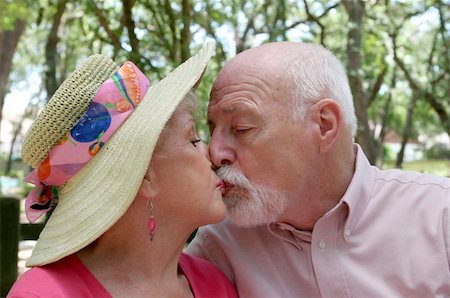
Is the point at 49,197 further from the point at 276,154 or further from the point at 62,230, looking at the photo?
the point at 276,154

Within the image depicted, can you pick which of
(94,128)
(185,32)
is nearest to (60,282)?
(94,128)

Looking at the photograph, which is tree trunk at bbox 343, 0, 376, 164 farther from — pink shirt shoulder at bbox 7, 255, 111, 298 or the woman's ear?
pink shirt shoulder at bbox 7, 255, 111, 298

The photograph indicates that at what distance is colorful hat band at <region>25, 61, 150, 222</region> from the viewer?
5.94 feet


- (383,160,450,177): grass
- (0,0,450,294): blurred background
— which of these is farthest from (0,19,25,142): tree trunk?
(383,160,450,177): grass

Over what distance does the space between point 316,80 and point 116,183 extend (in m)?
0.93

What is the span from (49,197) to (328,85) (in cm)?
113

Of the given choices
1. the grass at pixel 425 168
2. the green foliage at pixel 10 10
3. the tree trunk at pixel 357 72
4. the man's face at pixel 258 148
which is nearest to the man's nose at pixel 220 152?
the man's face at pixel 258 148

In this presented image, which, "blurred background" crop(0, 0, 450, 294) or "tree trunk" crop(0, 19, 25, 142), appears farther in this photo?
"tree trunk" crop(0, 19, 25, 142)

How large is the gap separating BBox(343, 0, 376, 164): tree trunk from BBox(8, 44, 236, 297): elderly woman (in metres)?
4.45

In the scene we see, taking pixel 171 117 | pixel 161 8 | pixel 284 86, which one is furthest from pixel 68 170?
pixel 161 8

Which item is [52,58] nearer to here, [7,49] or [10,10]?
[10,10]

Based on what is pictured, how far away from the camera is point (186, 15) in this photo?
418 centimetres

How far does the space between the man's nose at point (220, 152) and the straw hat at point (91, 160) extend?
0.37m

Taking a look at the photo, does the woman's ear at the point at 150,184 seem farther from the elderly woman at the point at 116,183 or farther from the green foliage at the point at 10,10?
the green foliage at the point at 10,10
